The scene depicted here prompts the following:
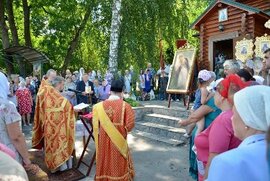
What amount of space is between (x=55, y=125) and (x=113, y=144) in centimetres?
149

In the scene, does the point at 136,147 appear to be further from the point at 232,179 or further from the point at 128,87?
→ the point at 128,87

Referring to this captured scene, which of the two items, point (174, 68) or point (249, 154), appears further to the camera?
point (174, 68)

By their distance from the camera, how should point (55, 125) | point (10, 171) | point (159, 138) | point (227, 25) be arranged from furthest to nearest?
point (227, 25), point (159, 138), point (55, 125), point (10, 171)

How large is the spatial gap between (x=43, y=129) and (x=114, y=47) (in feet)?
22.8

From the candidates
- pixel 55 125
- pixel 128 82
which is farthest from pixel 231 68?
pixel 128 82

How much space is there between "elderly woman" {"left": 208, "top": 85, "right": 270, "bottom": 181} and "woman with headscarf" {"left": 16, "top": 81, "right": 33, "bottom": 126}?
10.4 meters

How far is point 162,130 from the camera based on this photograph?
908 cm

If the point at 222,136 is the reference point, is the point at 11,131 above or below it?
below

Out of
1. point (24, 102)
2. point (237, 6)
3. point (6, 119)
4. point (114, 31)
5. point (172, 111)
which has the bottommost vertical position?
point (172, 111)

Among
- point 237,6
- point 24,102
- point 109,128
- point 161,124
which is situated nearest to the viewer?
point 109,128

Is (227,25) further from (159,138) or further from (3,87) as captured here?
(3,87)

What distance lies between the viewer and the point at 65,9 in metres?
22.0

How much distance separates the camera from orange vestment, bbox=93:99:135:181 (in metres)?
4.81

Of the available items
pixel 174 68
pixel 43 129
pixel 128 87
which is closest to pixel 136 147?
pixel 43 129
